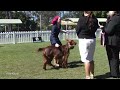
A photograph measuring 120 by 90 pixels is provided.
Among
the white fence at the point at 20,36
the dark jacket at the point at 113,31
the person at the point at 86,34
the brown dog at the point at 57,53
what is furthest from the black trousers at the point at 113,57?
the white fence at the point at 20,36

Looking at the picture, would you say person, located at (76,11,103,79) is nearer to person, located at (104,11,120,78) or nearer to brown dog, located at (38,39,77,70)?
person, located at (104,11,120,78)

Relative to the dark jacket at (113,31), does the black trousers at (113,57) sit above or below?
below

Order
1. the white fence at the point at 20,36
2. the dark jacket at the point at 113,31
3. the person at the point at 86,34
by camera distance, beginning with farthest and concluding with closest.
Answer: the white fence at the point at 20,36
the dark jacket at the point at 113,31
the person at the point at 86,34

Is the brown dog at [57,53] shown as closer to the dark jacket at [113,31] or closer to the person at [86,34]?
the dark jacket at [113,31]

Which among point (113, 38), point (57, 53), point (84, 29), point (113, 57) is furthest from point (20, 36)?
point (84, 29)

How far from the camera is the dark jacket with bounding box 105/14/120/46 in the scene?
18.6ft

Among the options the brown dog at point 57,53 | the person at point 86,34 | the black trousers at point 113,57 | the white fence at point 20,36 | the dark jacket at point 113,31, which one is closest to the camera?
the person at point 86,34

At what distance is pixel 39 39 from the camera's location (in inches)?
885

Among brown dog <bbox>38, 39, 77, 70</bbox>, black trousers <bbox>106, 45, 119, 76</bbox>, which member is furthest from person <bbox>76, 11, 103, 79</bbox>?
brown dog <bbox>38, 39, 77, 70</bbox>

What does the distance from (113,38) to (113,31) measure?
0.16m

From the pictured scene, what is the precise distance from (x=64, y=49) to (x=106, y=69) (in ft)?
4.03

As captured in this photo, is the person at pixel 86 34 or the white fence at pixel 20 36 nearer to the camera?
the person at pixel 86 34

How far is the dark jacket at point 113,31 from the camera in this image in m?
5.68
